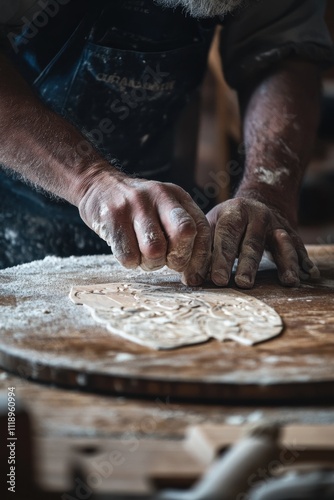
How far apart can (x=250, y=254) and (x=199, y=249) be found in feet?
0.55

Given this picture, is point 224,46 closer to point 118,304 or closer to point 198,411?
point 118,304

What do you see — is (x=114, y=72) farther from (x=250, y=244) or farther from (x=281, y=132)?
(x=250, y=244)

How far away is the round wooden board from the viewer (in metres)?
0.89

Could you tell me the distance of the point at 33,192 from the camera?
6.41 ft

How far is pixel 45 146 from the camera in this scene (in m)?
1.43

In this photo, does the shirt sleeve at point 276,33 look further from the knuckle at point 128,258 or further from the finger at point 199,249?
the knuckle at point 128,258

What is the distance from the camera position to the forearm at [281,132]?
1797 mm

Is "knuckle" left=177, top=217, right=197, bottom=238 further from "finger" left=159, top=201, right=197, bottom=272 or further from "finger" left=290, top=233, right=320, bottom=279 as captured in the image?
"finger" left=290, top=233, right=320, bottom=279

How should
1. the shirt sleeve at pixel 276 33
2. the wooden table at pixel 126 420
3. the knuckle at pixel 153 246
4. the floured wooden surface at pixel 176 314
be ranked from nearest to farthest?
the wooden table at pixel 126 420 → the floured wooden surface at pixel 176 314 → the knuckle at pixel 153 246 → the shirt sleeve at pixel 276 33

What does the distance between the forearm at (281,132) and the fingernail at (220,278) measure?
1.28 ft

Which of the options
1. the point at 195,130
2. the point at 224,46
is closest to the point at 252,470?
the point at 224,46

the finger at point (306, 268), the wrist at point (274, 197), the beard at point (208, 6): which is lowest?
the finger at point (306, 268)

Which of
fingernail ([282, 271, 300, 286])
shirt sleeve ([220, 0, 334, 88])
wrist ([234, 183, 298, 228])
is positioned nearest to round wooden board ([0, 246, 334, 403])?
fingernail ([282, 271, 300, 286])

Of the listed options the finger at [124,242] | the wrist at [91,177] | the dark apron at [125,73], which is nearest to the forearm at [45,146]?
the wrist at [91,177]
